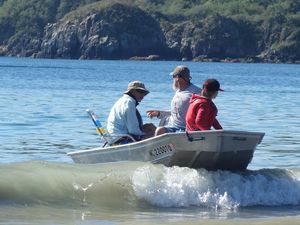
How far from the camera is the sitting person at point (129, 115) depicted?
50.0 ft

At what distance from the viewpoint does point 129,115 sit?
50.0 feet

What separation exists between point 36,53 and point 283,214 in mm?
169424

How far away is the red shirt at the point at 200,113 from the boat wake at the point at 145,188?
70 centimetres

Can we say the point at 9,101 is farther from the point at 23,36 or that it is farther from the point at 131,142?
the point at 23,36

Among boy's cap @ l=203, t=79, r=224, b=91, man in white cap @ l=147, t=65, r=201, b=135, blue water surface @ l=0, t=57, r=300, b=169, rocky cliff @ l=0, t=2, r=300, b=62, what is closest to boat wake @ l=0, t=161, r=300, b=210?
man in white cap @ l=147, t=65, r=201, b=135

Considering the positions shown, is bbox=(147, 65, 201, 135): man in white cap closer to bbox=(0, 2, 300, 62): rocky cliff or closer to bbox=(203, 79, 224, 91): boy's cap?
bbox=(203, 79, 224, 91): boy's cap

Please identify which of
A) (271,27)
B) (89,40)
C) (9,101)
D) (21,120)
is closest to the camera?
(21,120)

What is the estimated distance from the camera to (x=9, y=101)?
39438mm

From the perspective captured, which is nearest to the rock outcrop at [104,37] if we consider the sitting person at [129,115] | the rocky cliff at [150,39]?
the rocky cliff at [150,39]

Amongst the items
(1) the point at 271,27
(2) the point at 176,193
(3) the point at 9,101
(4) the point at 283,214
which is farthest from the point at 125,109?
(1) the point at 271,27

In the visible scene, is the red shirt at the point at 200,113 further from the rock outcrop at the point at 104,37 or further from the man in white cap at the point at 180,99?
the rock outcrop at the point at 104,37

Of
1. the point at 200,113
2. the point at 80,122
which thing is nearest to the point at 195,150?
the point at 200,113

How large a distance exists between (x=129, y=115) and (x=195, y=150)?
1.30 metres

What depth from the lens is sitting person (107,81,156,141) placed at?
1525 cm
